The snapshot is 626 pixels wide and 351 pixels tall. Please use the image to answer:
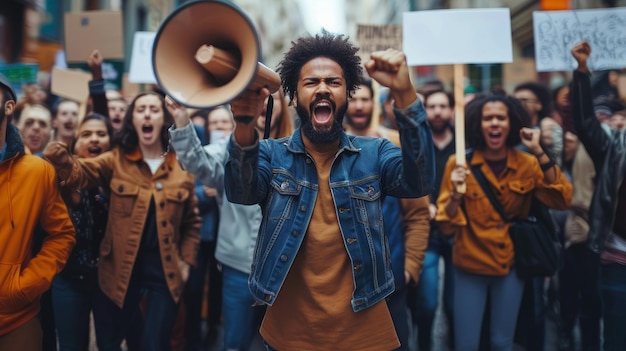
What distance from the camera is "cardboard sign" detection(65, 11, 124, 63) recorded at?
5691mm

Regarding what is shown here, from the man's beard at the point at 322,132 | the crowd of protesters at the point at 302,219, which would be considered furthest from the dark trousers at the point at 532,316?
the man's beard at the point at 322,132

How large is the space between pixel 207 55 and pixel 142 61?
13.3 ft

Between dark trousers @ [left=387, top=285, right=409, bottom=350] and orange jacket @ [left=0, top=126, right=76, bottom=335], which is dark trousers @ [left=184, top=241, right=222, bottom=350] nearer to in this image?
dark trousers @ [left=387, top=285, right=409, bottom=350]

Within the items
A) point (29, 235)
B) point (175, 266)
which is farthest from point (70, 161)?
point (175, 266)

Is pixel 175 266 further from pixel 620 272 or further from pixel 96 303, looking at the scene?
pixel 620 272

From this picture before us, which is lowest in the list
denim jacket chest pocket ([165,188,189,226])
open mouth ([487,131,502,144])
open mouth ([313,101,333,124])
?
denim jacket chest pocket ([165,188,189,226])

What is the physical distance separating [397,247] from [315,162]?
1450 mm

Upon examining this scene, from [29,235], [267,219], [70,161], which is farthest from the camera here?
[70,161]

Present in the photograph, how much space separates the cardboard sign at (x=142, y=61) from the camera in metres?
5.77

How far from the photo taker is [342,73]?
8.34 feet

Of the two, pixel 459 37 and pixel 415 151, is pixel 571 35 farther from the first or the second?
pixel 415 151

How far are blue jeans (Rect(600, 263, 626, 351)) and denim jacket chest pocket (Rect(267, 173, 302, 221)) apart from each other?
199 cm

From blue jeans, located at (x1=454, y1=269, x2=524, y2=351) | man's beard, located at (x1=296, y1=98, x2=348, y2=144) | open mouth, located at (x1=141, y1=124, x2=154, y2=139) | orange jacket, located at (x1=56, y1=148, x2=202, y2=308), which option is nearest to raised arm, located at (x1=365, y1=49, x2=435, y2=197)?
man's beard, located at (x1=296, y1=98, x2=348, y2=144)

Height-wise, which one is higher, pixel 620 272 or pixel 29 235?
pixel 29 235
